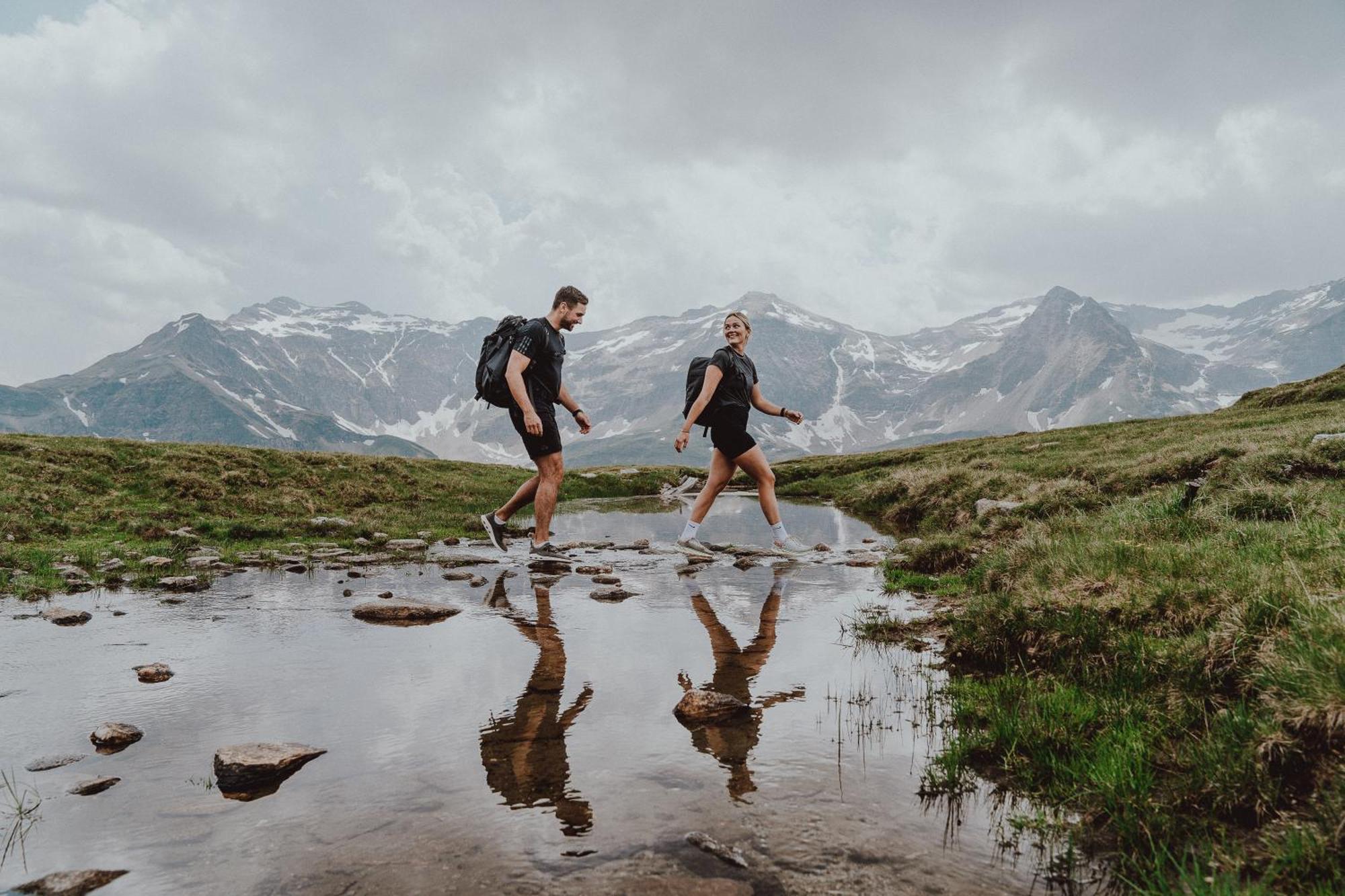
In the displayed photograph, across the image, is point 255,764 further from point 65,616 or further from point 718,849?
point 65,616

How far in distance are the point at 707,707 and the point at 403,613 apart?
4713 millimetres

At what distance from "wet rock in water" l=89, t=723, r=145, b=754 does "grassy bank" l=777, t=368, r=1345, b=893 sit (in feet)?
16.4

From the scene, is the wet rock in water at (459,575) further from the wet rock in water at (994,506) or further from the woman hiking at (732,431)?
the wet rock in water at (994,506)

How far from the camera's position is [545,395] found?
41.2 feet

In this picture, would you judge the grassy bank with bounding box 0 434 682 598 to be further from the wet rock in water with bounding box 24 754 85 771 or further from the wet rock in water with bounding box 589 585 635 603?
the wet rock in water with bounding box 589 585 635 603

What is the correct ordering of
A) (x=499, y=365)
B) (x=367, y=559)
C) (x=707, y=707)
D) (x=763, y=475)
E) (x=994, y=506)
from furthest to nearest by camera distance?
(x=994, y=506)
(x=763, y=475)
(x=367, y=559)
(x=499, y=365)
(x=707, y=707)

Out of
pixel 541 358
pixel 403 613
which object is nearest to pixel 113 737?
pixel 403 613

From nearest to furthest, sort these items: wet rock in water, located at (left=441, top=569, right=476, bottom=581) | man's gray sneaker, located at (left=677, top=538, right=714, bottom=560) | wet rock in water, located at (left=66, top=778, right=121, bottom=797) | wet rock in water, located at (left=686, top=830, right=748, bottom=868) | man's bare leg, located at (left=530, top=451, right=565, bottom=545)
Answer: wet rock in water, located at (left=686, top=830, right=748, bottom=868) → wet rock in water, located at (left=66, top=778, right=121, bottom=797) → wet rock in water, located at (left=441, top=569, right=476, bottom=581) → man's bare leg, located at (left=530, top=451, right=565, bottom=545) → man's gray sneaker, located at (left=677, top=538, right=714, bottom=560)

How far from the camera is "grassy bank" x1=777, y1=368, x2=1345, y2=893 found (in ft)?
9.51

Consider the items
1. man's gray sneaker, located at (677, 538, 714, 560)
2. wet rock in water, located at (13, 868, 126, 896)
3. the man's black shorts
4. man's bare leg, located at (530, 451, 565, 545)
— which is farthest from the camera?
man's gray sneaker, located at (677, 538, 714, 560)

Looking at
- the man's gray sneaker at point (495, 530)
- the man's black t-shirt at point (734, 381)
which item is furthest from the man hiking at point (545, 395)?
the man's black t-shirt at point (734, 381)

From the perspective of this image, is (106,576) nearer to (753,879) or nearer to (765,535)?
(753,879)

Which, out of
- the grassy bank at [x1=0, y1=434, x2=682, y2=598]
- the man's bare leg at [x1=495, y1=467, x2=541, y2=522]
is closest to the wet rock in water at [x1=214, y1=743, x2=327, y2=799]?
the grassy bank at [x1=0, y1=434, x2=682, y2=598]

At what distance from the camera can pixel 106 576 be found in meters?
10.2
